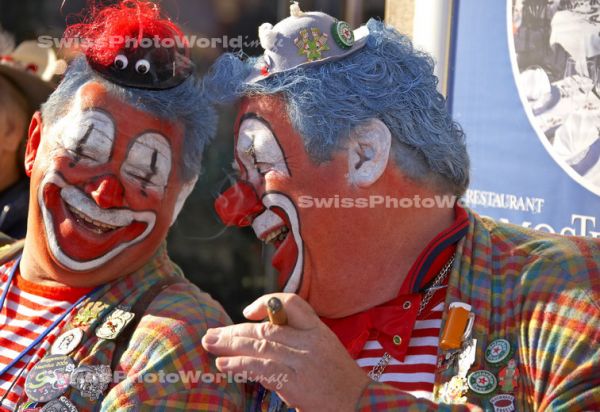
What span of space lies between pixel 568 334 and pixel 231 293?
11.3ft

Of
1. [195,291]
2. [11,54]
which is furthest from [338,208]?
[11,54]

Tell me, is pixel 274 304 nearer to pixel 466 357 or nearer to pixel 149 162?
pixel 466 357

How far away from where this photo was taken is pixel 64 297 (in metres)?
2.51

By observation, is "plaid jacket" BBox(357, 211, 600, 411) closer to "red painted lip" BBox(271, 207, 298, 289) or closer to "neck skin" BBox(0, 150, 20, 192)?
"red painted lip" BBox(271, 207, 298, 289)

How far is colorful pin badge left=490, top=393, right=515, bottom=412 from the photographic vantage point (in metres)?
1.85

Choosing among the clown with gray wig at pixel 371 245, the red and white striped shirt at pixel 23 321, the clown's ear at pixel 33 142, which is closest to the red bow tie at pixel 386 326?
the clown with gray wig at pixel 371 245

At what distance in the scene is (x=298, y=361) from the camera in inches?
73.5

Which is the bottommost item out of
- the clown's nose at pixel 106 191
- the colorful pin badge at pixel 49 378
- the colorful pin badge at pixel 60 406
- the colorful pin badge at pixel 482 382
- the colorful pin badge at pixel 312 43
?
the colorful pin badge at pixel 60 406

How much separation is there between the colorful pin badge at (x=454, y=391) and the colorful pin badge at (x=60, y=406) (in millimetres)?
947

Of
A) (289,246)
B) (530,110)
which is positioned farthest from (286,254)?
(530,110)

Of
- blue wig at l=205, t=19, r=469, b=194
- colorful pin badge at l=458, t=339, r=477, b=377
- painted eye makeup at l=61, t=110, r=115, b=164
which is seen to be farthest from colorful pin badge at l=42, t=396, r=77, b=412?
colorful pin badge at l=458, t=339, r=477, b=377

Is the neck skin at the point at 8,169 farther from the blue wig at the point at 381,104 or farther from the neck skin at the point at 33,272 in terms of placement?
the blue wig at the point at 381,104

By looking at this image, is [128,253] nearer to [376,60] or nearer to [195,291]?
[195,291]

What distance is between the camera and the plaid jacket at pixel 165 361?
2.17 meters
